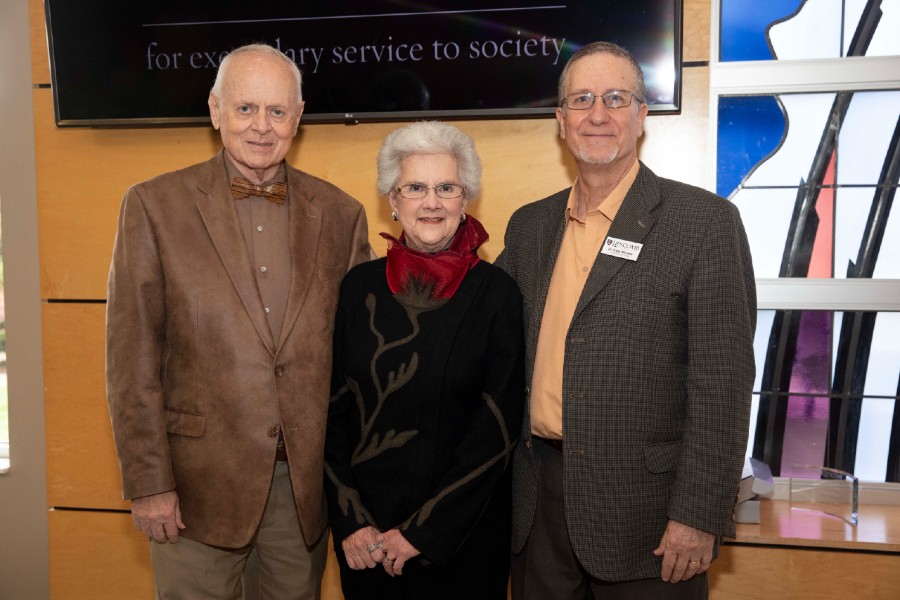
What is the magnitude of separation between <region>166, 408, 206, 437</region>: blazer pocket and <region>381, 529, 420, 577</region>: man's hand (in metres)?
0.54

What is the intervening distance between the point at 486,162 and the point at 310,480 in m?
1.40

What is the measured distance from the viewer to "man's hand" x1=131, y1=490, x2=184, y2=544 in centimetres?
188

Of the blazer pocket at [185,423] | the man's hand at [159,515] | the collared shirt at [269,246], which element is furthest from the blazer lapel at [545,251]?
the man's hand at [159,515]

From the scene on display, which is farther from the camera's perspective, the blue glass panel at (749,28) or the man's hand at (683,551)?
the blue glass panel at (749,28)

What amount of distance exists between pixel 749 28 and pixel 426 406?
2015mm

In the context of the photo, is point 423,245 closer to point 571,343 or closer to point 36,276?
point 571,343

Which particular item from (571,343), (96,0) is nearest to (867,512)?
(571,343)

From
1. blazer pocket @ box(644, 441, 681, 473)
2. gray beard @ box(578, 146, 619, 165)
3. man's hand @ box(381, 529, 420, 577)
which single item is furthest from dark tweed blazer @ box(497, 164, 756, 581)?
man's hand @ box(381, 529, 420, 577)

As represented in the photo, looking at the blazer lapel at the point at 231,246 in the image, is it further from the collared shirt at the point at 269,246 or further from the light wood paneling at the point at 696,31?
the light wood paneling at the point at 696,31

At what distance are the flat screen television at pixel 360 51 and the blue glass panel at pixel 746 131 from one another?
461 millimetres

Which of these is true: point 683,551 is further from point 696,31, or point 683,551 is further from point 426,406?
point 696,31

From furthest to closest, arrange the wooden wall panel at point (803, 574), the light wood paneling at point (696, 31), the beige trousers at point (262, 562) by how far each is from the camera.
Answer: the light wood paneling at point (696, 31) → the wooden wall panel at point (803, 574) → the beige trousers at point (262, 562)

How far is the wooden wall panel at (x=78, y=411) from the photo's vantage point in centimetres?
304

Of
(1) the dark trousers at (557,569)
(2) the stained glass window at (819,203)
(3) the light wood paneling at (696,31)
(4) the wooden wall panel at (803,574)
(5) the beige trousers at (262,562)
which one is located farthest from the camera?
(2) the stained glass window at (819,203)
